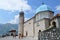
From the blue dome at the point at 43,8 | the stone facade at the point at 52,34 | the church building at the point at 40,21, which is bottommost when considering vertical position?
the stone facade at the point at 52,34

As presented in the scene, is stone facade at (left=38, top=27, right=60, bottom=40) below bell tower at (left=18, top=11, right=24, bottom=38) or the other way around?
below

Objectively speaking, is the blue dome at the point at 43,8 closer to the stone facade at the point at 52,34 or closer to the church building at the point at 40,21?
the church building at the point at 40,21

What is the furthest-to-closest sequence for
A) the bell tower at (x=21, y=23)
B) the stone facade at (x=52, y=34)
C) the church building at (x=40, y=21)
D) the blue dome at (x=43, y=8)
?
the bell tower at (x=21, y=23)
the blue dome at (x=43, y=8)
the church building at (x=40, y=21)
the stone facade at (x=52, y=34)

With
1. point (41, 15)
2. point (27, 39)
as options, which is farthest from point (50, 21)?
point (27, 39)

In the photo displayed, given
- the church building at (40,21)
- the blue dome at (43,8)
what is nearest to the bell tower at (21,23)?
the church building at (40,21)

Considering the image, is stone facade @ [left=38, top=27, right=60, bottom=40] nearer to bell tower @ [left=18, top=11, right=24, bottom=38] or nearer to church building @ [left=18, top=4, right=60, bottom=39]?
church building @ [left=18, top=4, right=60, bottom=39]

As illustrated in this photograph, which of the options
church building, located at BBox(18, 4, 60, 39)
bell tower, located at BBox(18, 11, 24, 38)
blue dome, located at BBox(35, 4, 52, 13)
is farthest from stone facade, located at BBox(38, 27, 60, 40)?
bell tower, located at BBox(18, 11, 24, 38)

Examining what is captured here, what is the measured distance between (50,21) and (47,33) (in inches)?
357

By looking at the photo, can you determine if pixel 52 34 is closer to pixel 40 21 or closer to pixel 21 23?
pixel 40 21

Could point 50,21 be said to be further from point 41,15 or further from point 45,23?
point 41,15

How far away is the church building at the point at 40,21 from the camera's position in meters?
29.0

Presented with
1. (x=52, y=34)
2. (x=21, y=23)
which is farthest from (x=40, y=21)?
(x=52, y=34)

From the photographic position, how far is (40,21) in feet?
102

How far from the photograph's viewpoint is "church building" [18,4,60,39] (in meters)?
29.0
